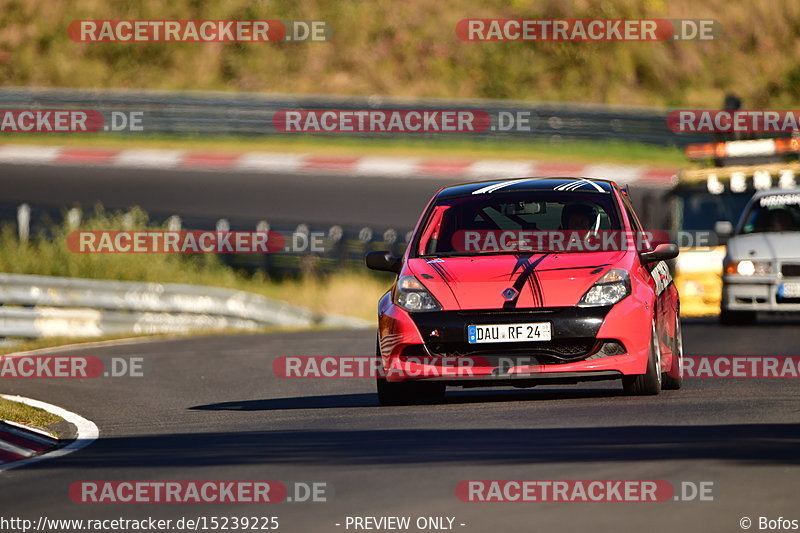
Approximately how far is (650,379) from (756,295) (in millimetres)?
7877

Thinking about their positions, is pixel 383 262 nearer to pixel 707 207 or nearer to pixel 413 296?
pixel 413 296

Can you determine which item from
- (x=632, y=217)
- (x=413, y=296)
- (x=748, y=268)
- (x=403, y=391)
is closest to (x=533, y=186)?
(x=632, y=217)

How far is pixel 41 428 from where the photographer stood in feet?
35.0

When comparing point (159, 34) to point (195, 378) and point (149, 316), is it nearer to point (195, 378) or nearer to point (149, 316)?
point (149, 316)

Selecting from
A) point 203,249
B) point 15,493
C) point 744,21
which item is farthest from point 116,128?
point 15,493

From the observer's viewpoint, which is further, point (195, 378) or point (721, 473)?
point (195, 378)

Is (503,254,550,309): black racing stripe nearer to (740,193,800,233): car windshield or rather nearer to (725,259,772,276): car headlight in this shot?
(725,259,772,276): car headlight

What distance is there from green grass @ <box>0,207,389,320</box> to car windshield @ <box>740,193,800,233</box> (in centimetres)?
916

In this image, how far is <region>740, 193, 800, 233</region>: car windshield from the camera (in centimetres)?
1892

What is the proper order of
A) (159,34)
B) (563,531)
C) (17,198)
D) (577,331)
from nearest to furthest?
(563,531) → (577,331) → (17,198) → (159,34)

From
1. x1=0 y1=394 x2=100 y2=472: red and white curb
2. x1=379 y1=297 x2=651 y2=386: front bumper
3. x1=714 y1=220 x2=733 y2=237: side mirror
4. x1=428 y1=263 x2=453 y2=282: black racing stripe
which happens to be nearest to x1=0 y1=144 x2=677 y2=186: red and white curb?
x1=714 y1=220 x2=733 y2=237: side mirror

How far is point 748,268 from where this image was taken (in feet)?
60.4

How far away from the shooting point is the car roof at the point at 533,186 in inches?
459

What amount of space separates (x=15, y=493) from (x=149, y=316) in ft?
45.8
